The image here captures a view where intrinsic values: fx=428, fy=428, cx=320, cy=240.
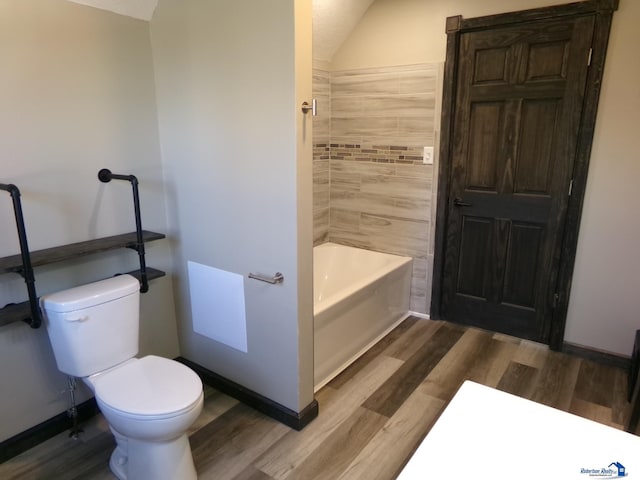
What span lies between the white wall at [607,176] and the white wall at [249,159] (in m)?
1.46

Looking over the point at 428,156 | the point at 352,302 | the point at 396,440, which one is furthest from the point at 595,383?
the point at 428,156

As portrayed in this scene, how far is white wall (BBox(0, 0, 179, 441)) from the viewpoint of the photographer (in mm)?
1754

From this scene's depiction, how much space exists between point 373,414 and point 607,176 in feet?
6.15

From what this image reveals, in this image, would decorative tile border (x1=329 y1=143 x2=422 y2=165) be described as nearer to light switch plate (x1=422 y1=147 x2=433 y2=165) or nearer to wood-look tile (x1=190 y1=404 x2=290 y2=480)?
light switch plate (x1=422 y1=147 x2=433 y2=165)

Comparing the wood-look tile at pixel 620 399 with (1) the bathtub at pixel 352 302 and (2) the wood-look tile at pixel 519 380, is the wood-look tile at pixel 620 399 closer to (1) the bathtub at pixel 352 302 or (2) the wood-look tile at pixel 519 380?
(2) the wood-look tile at pixel 519 380

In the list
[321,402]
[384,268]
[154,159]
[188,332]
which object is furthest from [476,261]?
[154,159]

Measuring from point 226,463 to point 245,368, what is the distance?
479mm

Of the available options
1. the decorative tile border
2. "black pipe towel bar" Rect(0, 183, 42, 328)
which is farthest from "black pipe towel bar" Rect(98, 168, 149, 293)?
the decorative tile border

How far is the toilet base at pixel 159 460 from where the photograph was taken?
5.41 feet

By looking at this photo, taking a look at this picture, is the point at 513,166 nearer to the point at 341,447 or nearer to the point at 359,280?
the point at 359,280

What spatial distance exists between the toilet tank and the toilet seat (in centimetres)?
8

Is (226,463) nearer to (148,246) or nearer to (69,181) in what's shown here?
(148,246)

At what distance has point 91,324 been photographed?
181 cm

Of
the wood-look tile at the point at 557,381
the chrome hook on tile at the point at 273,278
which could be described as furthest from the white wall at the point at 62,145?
the wood-look tile at the point at 557,381
